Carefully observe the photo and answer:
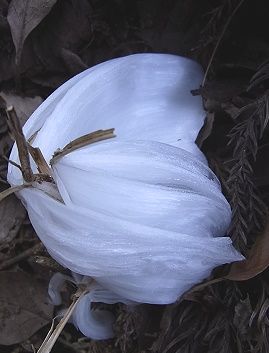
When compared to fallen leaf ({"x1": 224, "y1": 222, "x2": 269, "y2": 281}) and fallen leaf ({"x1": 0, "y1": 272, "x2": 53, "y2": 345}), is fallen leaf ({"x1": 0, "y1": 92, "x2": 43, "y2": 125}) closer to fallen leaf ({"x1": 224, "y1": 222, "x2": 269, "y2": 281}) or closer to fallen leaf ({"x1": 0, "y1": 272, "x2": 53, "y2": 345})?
fallen leaf ({"x1": 0, "y1": 272, "x2": 53, "y2": 345})

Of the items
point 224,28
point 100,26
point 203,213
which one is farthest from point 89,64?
point 203,213

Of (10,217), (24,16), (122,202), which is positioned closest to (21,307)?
(10,217)

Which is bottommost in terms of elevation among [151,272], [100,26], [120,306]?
[120,306]

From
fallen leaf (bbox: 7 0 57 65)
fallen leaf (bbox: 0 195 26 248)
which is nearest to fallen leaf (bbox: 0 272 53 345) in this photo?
fallen leaf (bbox: 0 195 26 248)

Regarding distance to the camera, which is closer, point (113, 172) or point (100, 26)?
point (113, 172)

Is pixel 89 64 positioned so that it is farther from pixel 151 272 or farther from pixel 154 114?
pixel 151 272

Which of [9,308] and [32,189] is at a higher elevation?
[32,189]

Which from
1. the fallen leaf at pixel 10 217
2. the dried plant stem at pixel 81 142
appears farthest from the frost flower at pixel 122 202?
the fallen leaf at pixel 10 217

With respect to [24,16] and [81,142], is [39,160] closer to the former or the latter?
[81,142]
